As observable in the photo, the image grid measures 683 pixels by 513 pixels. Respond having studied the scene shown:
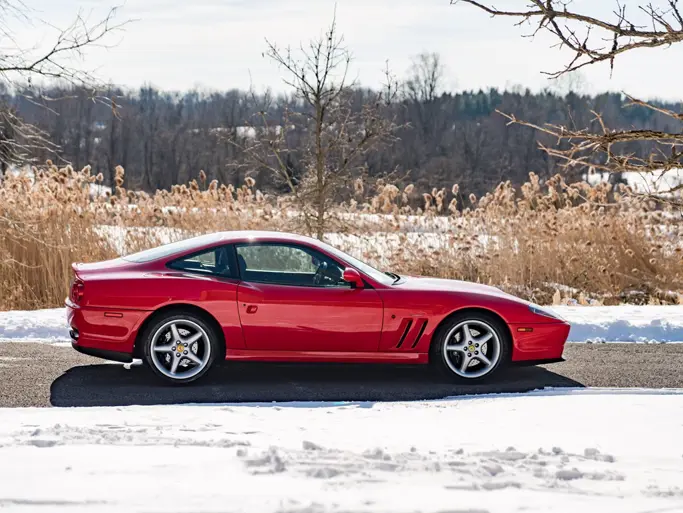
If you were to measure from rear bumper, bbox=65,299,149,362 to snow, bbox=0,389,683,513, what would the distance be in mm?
1141

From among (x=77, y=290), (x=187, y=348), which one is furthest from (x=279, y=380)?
(x=77, y=290)

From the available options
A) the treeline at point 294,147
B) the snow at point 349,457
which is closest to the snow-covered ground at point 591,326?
the snow at point 349,457

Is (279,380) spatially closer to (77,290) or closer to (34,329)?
(77,290)

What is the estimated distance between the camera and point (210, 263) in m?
7.93

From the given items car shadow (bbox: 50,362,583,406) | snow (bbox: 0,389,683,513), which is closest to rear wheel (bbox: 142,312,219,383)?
car shadow (bbox: 50,362,583,406)

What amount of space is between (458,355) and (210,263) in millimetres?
2315

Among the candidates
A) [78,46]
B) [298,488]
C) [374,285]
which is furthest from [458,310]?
[78,46]

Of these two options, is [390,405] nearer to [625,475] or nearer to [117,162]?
[625,475]

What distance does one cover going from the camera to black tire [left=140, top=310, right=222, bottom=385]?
7.66m

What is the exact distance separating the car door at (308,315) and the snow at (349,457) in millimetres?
891

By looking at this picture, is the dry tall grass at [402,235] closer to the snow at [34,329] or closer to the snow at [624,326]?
the snow at [624,326]

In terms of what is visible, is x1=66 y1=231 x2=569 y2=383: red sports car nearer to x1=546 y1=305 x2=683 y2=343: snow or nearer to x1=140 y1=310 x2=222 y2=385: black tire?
x1=140 y1=310 x2=222 y2=385: black tire

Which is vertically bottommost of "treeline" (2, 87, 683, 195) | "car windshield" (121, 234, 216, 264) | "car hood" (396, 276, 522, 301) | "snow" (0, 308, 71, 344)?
"snow" (0, 308, 71, 344)

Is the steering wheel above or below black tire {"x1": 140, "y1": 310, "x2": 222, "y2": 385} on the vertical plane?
above
